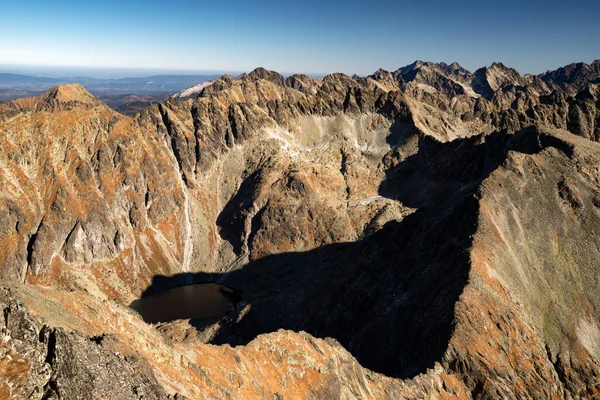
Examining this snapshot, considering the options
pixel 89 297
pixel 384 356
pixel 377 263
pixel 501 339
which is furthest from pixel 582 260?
pixel 89 297

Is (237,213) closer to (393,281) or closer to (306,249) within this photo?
(306,249)

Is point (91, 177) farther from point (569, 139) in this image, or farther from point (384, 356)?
point (569, 139)

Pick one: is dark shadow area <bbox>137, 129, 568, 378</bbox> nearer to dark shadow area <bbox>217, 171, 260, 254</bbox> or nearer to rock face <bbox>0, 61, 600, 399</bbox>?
rock face <bbox>0, 61, 600, 399</bbox>

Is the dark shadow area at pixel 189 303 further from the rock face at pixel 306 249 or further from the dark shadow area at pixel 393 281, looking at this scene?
the rock face at pixel 306 249

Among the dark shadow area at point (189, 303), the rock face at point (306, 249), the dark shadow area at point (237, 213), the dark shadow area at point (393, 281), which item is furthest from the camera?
the dark shadow area at point (237, 213)

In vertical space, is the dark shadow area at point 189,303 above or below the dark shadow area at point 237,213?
below

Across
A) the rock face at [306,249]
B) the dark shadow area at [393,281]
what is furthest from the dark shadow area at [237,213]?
the dark shadow area at [393,281]
